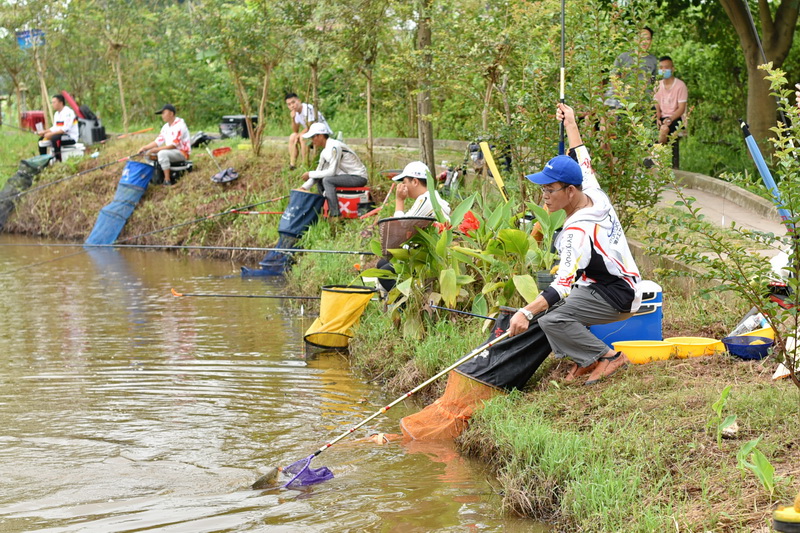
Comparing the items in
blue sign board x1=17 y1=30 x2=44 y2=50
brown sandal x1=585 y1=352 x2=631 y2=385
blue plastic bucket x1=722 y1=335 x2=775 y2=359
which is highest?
blue sign board x1=17 y1=30 x2=44 y2=50

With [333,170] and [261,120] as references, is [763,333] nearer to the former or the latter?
[333,170]

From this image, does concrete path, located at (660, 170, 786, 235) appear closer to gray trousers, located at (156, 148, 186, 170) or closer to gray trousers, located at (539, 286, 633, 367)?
gray trousers, located at (539, 286, 633, 367)

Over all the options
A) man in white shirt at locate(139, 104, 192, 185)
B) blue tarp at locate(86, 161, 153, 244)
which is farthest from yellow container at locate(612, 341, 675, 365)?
man in white shirt at locate(139, 104, 192, 185)

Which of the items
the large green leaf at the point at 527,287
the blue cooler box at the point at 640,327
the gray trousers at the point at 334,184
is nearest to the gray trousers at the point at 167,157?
the gray trousers at the point at 334,184

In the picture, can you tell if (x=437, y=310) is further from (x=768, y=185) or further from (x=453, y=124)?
(x=453, y=124)

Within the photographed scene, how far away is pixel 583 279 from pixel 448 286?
5.18 feet

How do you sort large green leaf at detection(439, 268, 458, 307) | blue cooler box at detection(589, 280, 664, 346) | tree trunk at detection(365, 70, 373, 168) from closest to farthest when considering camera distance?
1. blue cooler box at detection(589, 280, 664, 346)
2. large green leaf at detection(439, 268, 458, 307)
3. tree trunk at detection(365, 70, 373, 168)

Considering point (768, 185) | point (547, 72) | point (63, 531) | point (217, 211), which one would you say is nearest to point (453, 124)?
point (217, 211)

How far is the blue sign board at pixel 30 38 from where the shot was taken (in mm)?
20672

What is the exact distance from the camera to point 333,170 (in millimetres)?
12859

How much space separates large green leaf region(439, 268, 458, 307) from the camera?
286 inches

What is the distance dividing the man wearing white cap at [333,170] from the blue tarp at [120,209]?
4372mm

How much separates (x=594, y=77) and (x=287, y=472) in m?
4.01

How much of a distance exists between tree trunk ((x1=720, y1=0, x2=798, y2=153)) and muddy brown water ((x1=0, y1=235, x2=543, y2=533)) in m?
6.15
